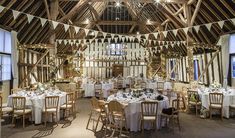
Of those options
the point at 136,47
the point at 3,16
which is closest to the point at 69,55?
the point at 136,47

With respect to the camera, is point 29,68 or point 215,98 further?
point 29,68

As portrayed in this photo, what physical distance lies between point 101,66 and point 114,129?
1714 centimetres

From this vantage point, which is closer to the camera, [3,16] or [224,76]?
[3,16]

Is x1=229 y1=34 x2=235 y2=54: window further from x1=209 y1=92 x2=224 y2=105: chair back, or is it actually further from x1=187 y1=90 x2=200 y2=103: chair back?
x1=209 y1=92 x2=224 y2=105: chair back

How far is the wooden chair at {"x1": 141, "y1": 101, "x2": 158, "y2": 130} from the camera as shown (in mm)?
5586

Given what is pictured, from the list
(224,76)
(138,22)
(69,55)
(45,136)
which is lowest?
(45,136)

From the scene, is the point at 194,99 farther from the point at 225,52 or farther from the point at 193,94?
the point at 225,52

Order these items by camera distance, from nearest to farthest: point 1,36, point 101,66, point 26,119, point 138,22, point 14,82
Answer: point 26,119 < point 1,36 < point 14,82 < point 138,22 < point 101,66

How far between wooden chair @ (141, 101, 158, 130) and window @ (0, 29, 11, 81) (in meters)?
6.22

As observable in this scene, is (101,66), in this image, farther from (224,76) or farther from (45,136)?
(45,136)

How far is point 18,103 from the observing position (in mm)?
6605

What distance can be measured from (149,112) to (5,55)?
6962mm

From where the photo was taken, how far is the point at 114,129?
19.0ft

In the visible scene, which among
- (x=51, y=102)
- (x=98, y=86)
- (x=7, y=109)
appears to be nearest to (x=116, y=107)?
(x=51, y=102)
